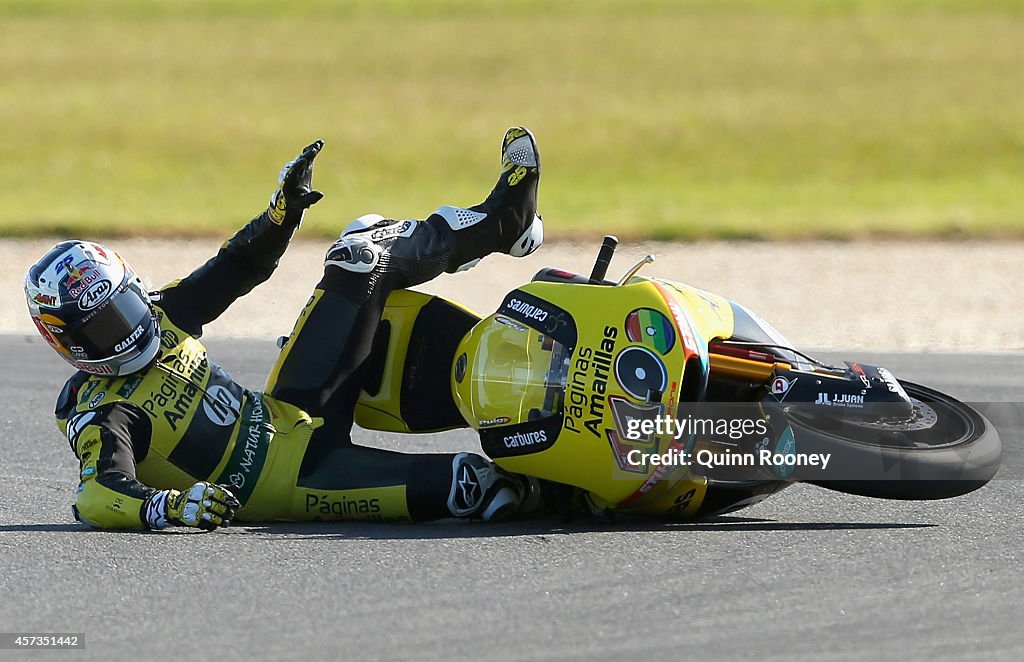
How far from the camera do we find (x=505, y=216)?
5.13 m

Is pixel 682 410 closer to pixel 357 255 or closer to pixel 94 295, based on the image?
pixel 357 255

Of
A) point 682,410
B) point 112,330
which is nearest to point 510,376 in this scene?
point 682,410

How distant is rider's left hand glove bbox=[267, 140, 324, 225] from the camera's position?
5110 millimetres

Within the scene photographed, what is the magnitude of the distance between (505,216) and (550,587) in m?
1.65

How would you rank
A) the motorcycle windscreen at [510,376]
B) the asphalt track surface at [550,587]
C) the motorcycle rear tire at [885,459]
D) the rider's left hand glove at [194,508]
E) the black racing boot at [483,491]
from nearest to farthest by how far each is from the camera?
the asphalt track surface at [550,587] → the motorcycle rear tire at [885,459] → the rider's left hand glove at [194,508] → the motorcycle windscreen at [510,376] → the black racing boot at [483,491]

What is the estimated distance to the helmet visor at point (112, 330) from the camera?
4.59m

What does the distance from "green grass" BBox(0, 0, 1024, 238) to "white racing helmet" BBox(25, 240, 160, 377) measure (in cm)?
909

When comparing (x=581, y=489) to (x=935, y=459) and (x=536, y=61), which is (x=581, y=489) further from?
(x=536, y=61)

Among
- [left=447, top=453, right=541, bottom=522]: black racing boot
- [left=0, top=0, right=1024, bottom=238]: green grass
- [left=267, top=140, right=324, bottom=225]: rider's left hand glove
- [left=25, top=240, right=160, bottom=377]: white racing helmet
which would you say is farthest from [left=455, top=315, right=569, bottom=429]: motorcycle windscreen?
[left=0, top=0, right=1024, bottom=238]: green grass

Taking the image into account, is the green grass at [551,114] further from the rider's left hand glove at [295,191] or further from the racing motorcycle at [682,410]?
the racing motorcycle at [682,410]

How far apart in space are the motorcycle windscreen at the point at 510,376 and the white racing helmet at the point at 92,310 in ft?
3.44

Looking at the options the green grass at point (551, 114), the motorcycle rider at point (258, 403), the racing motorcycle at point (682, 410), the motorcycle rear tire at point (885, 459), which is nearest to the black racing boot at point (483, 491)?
the motorcycle rider at point (258, 403)

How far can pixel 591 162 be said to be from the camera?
19141 millimetres

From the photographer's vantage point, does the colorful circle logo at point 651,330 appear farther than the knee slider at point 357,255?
No
